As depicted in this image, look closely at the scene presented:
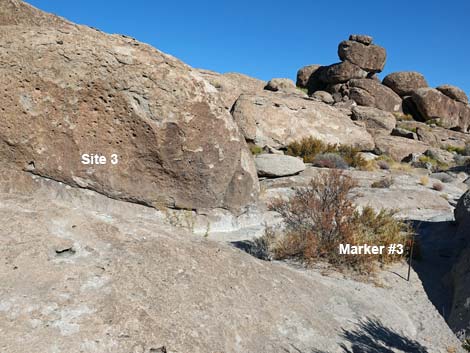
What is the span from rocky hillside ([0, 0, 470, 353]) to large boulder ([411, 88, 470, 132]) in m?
14.5

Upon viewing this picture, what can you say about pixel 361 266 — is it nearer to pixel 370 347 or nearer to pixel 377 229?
pixel 377 229

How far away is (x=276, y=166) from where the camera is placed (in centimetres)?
1127

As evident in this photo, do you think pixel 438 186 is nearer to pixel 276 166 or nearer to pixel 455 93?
pixel 276 166

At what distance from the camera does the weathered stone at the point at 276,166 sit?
11.2 m

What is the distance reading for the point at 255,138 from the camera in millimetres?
14820

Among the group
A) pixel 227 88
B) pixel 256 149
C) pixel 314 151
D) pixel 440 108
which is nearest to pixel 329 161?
pixel 314 151

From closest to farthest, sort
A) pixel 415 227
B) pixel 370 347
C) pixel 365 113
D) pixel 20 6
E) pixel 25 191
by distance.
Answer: pixel 370 347 → pixel 25 191 → pixel 20 6 → pixel 415 227 → pixel 365 113

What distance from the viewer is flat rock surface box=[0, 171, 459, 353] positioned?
248 cm

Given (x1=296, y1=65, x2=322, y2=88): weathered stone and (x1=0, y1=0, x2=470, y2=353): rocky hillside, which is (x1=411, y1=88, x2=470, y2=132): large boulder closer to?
(x1=296, y1=65, x2=322, y2=88): weathered stone

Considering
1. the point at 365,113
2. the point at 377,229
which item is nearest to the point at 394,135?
the point at 365,113

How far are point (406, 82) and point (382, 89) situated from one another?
2995 millimetres

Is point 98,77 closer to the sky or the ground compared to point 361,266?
closer to the sky

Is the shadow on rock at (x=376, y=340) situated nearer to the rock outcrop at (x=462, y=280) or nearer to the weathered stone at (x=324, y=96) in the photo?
the rock outcrop at (x=462, y=280)

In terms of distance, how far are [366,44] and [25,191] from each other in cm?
2564
